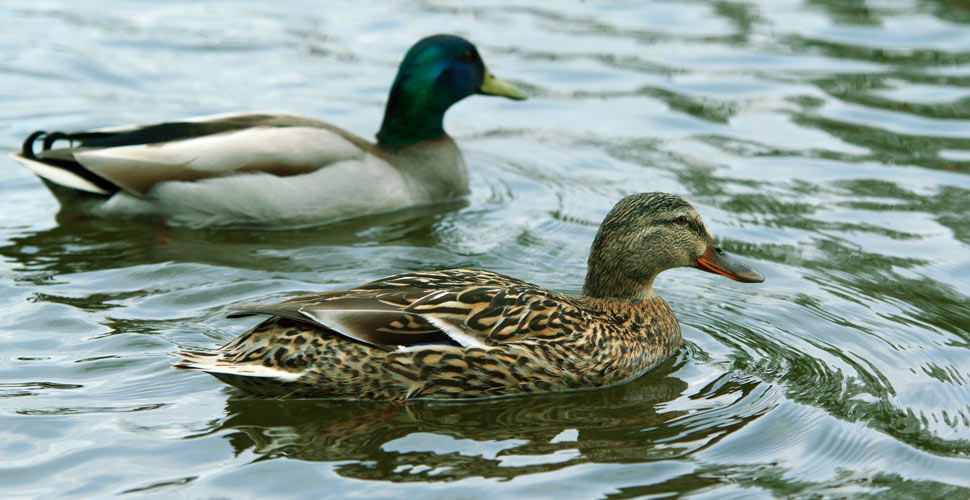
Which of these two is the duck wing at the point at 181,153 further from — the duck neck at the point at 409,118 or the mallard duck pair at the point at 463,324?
the duck neck at the point at 409,118

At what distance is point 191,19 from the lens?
15797 millimetres

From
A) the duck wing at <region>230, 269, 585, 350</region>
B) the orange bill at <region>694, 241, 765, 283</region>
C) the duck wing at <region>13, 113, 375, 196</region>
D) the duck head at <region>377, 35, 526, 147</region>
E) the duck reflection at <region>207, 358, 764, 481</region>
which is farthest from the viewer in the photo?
the duck head at <region>377, 35, 526, 147</region>

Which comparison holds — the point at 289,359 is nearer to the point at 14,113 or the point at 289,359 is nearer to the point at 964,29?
the point at 14,113

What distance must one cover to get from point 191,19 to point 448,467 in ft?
36.5

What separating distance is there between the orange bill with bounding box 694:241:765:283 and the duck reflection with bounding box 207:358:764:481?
740 millimetres

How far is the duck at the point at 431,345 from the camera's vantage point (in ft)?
21.2

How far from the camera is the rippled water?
6.03 meters

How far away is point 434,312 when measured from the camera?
6543 millimetres

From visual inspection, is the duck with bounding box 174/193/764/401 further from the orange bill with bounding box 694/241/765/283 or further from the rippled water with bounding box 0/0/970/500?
the orange bill with bounding box 694/241/765/283

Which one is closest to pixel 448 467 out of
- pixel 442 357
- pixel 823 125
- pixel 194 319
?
pixel 442 357

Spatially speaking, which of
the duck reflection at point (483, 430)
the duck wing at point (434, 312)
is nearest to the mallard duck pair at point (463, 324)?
the duck wing at point (434, 312)

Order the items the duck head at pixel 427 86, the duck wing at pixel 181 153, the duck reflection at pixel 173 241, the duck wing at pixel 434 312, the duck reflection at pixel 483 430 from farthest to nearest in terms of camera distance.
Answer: the duck head at pixel 427 86
the duck wing at pixel 181 153
the duck reflection at pixel 173 241
the duck wing at pixel 434 312
the duck reflection at pixel 483 430

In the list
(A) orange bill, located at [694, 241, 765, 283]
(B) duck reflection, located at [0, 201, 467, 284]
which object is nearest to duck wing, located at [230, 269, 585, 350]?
(A) orange bill, located at [694, 241, 765, 283]

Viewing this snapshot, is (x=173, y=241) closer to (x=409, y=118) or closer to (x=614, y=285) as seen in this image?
(x=409, y=118)
